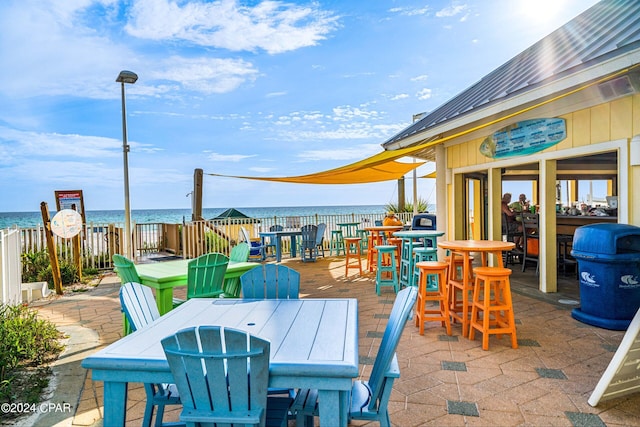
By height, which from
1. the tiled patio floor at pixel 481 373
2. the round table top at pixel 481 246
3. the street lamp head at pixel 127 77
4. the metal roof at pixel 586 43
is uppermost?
the street lamp head at pixel 127 77

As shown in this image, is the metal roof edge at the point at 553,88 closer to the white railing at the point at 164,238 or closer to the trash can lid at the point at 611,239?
the trash can lid at the point at 611,239

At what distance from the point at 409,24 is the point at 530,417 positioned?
8.05 meters

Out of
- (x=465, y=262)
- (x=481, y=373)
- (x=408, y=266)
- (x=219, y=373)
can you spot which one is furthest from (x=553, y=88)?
(x=219, y=373)

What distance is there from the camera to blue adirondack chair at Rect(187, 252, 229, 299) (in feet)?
11.4

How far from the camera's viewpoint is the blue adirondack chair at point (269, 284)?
2.80 m

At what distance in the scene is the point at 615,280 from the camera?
3650 millimetres

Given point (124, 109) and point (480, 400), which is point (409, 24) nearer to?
point (124, 109)

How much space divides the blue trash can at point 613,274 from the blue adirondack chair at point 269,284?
3086mm

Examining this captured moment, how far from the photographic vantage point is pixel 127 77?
22.5 feet

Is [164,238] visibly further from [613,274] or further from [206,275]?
[613,274]

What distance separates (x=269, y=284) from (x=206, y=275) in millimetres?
1020

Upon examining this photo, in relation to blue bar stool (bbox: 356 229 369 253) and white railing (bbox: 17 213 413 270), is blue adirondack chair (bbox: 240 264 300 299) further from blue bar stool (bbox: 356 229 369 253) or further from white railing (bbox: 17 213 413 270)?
blue bar stool (bbox: 356 229 369 253)

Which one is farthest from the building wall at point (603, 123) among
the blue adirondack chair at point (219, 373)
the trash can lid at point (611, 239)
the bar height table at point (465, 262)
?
the blue adirondack chair at point (219, 373)

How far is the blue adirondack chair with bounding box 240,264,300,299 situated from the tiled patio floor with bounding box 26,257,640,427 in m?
0.86
